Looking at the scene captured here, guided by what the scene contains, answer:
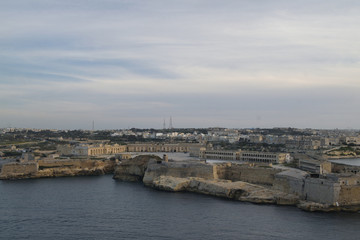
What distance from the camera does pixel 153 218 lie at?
15.6 meters

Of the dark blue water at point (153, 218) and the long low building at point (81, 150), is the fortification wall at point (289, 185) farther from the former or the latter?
the long low building at point (81, 150)

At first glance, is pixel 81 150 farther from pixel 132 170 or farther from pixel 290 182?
pixel 290 182

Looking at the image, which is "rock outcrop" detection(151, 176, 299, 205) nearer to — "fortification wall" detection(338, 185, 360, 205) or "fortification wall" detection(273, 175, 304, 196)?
"fortification wall" detection(273, 175, 304, 196)

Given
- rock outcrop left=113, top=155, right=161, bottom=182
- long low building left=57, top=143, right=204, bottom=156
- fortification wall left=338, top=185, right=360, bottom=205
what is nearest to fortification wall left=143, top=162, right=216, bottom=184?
rock outcrop left=113, top=155, right=161, bottom=182

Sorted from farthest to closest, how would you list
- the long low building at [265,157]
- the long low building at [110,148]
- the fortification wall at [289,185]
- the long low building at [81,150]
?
the long low building at [110,148], the long low building at [81,150], the long low building at [265,157], the fortification wall at [289,185]

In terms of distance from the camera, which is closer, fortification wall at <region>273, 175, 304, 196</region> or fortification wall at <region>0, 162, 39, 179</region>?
fortification wall at <region>273, 175, 304, 196</region>

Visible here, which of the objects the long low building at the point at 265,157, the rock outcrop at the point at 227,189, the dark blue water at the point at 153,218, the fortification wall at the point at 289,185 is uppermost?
the long low building at the point at 265,157

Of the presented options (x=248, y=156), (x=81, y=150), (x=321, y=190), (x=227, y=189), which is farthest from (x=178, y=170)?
(x=81, y=150)

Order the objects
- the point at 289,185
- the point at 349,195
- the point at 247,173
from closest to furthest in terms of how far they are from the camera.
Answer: the point at 349,195 → the point at 289,185 → the point at 247,173

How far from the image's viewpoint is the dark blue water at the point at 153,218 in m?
13.4

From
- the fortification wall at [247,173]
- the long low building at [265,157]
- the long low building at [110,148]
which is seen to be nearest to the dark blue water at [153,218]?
the fortification wall at [247,173]

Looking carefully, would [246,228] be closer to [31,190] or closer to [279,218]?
[279,218]

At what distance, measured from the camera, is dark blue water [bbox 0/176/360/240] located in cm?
1344

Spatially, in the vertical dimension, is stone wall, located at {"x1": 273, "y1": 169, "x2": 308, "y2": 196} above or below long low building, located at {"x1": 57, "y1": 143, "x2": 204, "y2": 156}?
below
